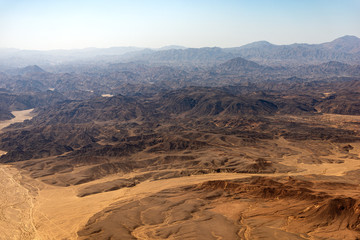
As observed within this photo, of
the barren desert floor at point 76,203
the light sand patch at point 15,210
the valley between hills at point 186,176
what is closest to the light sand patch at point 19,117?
the valley between hills at point 186,176

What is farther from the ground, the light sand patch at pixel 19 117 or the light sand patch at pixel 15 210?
the light sand patch at pixel 15 210

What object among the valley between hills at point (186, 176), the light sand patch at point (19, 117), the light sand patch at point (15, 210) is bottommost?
the light sand patch at point (19, 117)

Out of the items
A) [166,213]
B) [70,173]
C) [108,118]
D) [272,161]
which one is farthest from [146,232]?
[108,118]

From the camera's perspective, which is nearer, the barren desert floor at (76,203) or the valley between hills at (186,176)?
the barren desert floor at (76,203)

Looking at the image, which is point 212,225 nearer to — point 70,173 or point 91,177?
point 91,177

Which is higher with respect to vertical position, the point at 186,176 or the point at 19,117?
the point at 186,176

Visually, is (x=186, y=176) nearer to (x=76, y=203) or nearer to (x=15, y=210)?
(x=76, y=203)

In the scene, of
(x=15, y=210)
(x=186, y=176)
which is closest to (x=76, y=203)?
(x=15, y=210)

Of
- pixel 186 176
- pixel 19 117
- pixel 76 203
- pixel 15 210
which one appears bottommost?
pixel 19 117

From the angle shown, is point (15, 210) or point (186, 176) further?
point (186, 176)

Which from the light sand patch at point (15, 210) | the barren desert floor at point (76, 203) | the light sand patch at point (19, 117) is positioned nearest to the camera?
the barren desert floor at point (76, 203)

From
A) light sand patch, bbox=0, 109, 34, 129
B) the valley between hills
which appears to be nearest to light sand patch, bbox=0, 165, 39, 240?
the valley between hills

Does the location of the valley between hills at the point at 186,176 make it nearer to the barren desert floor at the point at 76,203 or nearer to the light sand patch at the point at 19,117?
the barren desert floor at the point at 76,203
